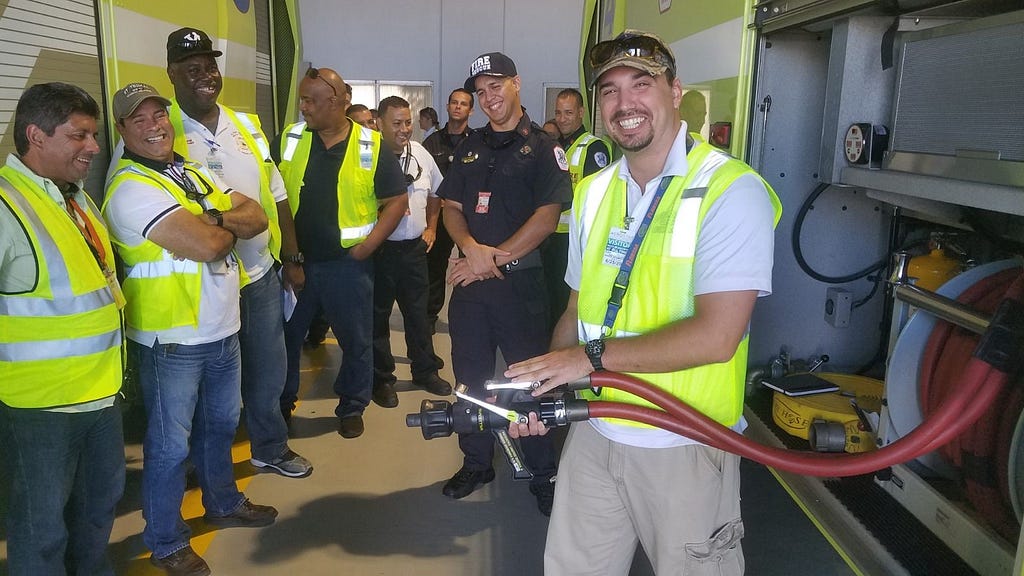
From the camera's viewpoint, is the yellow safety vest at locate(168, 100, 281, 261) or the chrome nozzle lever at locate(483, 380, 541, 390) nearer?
the chrome nozzle lever at locate(483, 380, 541, 390)

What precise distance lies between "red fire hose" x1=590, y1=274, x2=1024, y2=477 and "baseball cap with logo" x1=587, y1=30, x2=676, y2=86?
0.77 metres

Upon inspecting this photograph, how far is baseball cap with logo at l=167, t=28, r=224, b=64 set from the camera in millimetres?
3080

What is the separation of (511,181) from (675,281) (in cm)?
163

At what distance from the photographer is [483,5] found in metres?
11.2

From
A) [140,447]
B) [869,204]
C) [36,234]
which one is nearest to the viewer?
[36,234]

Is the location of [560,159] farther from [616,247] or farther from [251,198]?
[616,247]

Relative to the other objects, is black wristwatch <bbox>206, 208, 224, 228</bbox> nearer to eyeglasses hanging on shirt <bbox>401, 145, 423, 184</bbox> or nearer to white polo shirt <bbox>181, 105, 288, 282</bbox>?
white polo shirt <bbox>181, 105, 288, 282</bbox>

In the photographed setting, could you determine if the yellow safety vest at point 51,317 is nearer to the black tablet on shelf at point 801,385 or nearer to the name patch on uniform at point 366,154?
the name patch on uniform at point 366,154

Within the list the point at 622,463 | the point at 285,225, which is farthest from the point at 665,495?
the point at 285,225

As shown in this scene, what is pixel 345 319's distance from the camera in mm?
4004

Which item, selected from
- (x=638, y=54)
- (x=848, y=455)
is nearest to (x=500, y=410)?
(x=848, y=455)

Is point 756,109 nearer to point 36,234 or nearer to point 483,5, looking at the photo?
point 36,234

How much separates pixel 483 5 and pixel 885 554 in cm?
1070

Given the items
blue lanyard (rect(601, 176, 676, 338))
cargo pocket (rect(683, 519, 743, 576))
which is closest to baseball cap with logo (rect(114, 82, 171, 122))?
blue lanyard (rect(601, 176, 676, 338))
